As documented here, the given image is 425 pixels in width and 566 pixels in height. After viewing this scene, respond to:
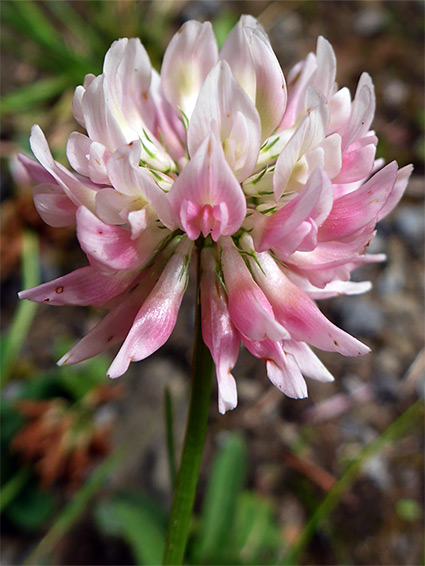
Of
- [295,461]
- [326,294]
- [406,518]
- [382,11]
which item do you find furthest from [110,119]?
[382,11]

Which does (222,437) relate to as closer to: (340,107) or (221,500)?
(221,500)

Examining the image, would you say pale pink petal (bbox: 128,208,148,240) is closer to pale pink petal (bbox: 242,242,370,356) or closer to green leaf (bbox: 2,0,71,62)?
pale pink petal (bbox: 242,242,370,356)

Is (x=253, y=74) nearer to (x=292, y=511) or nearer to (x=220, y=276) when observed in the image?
(x=220, y=276)

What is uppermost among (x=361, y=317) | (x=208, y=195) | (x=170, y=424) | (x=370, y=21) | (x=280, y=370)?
(x=208, y=195)

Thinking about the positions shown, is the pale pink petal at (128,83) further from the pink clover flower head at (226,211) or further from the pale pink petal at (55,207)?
the pale pink petal at (55,207)

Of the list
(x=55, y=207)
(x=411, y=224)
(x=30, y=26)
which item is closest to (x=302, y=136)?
(x=55, y=207)

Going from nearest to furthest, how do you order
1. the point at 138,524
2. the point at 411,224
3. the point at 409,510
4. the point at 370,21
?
the point at 138,524 → the point at 409,510 → the point at 411,224 → the point at 370,21

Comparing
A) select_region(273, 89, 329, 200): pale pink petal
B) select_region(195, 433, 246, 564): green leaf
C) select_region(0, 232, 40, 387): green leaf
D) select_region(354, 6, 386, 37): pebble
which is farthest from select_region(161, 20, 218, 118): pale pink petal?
select_region(354, 6, 386, 37): pebble
